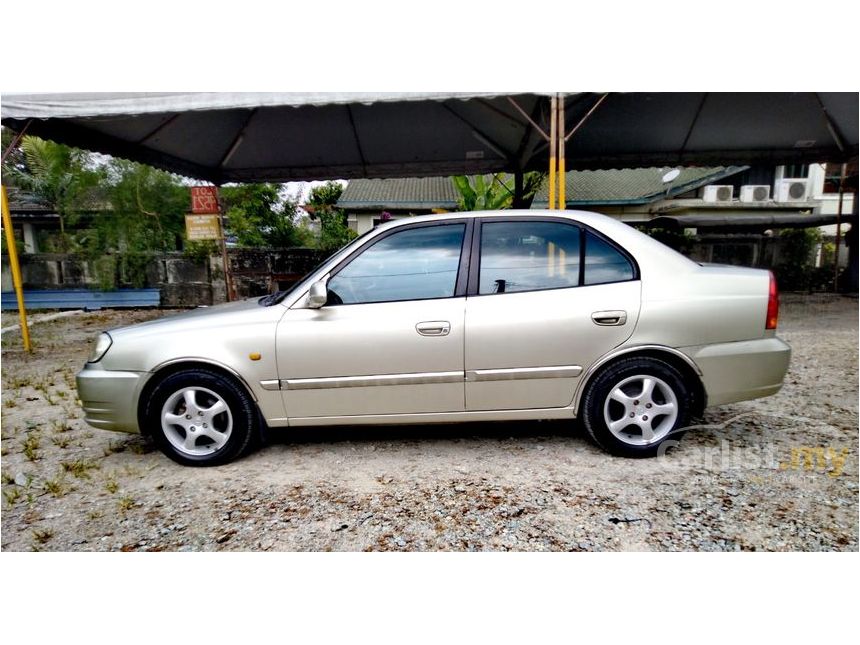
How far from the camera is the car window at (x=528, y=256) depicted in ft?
9.40

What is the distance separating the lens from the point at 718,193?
49.3 feet

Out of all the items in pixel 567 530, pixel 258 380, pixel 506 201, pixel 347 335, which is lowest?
pixel 567 530

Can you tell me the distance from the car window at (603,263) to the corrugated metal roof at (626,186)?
10911 mm

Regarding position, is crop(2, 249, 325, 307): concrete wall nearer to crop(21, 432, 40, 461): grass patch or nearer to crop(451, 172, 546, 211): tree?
crop(451, 172, 546, 211): tree

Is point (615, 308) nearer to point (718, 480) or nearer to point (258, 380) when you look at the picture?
point (718, 480)

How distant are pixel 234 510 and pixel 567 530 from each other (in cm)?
175

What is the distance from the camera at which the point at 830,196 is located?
17422mm

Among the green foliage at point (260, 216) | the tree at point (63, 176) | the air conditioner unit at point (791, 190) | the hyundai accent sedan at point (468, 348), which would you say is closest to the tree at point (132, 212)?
the tree at point (63, 176)

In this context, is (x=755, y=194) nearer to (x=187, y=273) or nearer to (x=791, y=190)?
(x=791, y=190)

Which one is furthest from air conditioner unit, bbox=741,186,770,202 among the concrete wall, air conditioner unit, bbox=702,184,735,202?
the concrete wall

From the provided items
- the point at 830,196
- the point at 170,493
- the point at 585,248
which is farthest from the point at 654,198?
the point at 170,493

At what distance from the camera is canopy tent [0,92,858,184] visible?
693 centimetres

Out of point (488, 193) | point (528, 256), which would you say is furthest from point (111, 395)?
point (488, 193)

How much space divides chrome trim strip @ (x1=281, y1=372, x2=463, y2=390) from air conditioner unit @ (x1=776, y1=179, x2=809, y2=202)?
1852cm
